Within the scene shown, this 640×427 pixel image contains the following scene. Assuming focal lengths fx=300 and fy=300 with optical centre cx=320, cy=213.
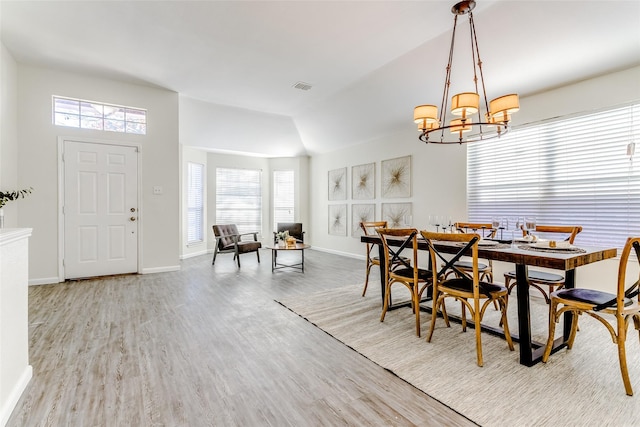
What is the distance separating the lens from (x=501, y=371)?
2016 millimetres

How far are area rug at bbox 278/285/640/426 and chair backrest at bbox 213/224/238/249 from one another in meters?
3.34

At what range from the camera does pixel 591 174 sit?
348 centimetres

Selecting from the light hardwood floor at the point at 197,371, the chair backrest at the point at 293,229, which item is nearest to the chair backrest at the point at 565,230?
the light hardwood floor at the point at 197,371

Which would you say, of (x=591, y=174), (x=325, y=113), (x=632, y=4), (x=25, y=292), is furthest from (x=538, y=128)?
(x=25, y=292)

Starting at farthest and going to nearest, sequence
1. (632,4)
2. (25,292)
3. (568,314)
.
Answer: (632,4), (568,314), (25,292)

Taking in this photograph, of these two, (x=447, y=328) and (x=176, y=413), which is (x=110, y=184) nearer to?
(x=176, y=413)

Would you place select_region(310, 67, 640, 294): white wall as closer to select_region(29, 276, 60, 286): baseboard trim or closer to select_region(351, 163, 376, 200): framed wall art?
select_region(351, 163, 376, 200): framed wall art

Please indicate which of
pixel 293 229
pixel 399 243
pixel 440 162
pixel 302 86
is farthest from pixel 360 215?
pixel 399 243

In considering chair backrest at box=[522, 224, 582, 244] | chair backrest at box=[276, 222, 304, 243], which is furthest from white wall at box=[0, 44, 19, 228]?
chair backrest at box=[522, 224, 582, 244]

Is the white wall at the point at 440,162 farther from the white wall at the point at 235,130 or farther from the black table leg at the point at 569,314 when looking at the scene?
the black table leg at the point at 569,314

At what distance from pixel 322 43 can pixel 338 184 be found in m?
4.03

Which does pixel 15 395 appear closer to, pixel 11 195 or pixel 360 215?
pixel 11 195

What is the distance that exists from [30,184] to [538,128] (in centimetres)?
697

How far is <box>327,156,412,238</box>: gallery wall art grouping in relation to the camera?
225 inches
